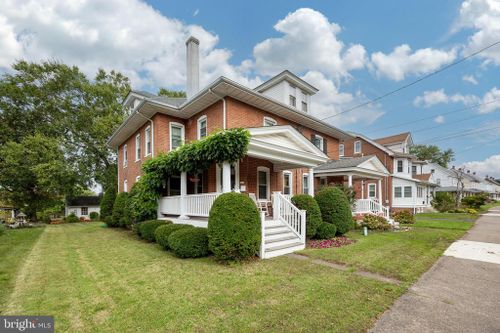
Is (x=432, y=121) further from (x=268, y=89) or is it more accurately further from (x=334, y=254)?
(x=334, y=254)

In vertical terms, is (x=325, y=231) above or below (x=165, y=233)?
below

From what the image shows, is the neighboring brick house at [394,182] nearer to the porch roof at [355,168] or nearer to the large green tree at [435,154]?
the porch roof at [355,168]

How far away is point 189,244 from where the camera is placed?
7.00 meters

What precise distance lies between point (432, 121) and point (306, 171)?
40.8ft

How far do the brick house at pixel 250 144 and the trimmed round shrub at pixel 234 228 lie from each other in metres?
0.90

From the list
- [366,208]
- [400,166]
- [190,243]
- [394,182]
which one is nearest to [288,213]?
[190,243]

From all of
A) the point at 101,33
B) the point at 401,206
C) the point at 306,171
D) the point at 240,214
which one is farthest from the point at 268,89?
the point at 401,206

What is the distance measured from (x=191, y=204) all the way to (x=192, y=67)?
26.3ft

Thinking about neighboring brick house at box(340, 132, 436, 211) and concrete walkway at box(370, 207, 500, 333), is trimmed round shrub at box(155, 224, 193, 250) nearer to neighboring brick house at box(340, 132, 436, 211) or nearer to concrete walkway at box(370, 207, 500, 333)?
concrete walkway at box(370, 207, 500, 333)

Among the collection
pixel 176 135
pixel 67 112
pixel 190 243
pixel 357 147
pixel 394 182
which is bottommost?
pixel 190 243

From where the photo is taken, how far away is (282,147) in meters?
9.05

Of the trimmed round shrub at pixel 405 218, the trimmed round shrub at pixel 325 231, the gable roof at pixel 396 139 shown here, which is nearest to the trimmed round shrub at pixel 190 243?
the trimmed round shrub at pixel 325 231

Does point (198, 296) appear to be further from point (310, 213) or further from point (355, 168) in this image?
point (355, 168)

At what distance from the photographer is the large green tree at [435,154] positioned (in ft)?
174
